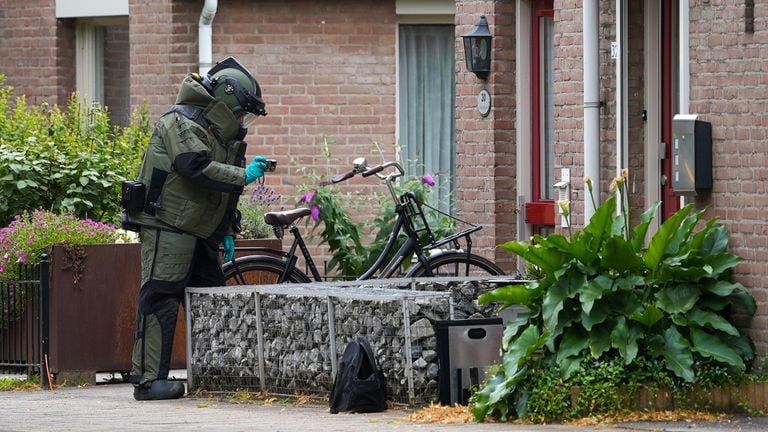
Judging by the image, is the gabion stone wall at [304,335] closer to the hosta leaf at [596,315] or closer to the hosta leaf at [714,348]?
the hosta leaf at [596,315]

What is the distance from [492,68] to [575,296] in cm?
563

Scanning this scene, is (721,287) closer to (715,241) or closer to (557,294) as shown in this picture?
(715,241)

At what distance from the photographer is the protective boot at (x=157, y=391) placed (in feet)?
37.0

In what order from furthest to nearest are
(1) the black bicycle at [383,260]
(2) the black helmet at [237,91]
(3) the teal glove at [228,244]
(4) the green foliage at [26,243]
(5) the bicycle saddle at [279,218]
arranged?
(4) the green foliage at [26,243] → (5) the bicycle saddle at [279,218] → (1) the black bicycle at [383,260] → (3) the teal glove at [228,244] → (2) the black helmet at [237,91]

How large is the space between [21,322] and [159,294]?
1.98 meters

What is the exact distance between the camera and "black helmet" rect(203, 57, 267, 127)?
453 inches

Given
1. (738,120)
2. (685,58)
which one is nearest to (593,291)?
(738,120)

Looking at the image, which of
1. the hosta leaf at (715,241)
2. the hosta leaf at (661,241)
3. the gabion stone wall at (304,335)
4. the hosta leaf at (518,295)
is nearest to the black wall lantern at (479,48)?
the gabion stone wall at (304,335)

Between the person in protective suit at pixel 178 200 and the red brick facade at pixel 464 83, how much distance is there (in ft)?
9.54

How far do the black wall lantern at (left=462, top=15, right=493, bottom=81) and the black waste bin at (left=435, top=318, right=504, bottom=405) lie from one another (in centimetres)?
500

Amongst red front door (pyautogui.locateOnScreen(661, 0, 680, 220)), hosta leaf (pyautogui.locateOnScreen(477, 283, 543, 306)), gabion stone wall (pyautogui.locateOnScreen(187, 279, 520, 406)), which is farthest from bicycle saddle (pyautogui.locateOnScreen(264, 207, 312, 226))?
hosta leaf (pyautogui.locateOnScreen(477, 283, 543, 306))

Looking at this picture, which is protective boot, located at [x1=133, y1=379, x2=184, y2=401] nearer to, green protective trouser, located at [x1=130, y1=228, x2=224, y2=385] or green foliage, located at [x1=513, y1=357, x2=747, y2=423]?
green protective trouser, located at [x1=130, y1=228, x2=224, y2=385]

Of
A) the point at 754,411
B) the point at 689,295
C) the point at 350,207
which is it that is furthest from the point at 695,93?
the point at 350,207

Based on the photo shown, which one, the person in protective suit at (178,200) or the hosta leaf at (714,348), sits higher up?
the person in protective suit at (178,200)
